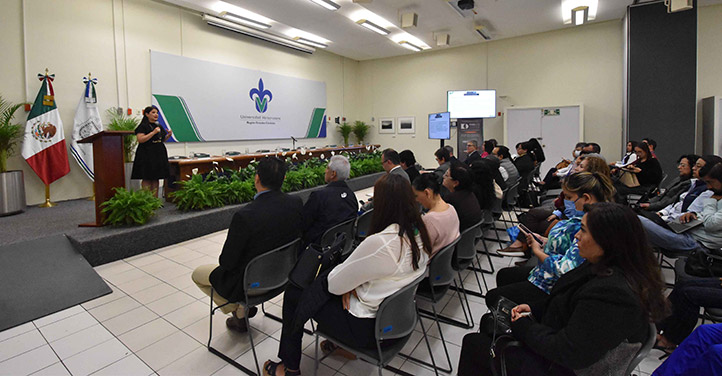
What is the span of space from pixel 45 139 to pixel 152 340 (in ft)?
15.3

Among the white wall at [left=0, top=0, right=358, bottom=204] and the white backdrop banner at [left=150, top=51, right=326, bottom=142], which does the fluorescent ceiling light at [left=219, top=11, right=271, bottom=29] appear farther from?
the white backdrop banner at [left=150, top=51, right=326, bottom=142]

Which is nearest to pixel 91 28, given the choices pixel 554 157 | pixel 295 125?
pixel 295 125

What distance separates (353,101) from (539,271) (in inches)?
426

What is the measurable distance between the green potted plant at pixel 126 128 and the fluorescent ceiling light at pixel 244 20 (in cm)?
269

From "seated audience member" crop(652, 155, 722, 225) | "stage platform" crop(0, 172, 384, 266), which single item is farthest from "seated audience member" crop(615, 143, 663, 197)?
"stage platform" crop(0, 172, 384, 266)

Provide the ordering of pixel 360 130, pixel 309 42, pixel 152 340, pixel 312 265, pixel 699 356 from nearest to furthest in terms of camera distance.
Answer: pixel 699 356 → pixel 312 265 → pixel 152 340 → pixel 309 42 → pixel 360 130

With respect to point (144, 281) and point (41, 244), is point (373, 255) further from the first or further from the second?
point (41, 244)

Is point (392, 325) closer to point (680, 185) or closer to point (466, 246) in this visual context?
point (466, 246)

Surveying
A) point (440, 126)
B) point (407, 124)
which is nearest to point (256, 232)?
point (440, 126)

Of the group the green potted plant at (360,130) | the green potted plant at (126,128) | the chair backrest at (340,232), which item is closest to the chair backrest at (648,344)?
the chair backrest at (340,232)

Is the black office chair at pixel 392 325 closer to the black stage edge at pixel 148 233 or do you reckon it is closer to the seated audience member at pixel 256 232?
the seated audience member at pixel 256 232

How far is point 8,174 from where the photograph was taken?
4855 mm

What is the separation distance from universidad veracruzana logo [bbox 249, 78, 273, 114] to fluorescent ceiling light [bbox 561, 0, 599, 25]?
662 centimetres

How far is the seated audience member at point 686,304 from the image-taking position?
6.52ft
